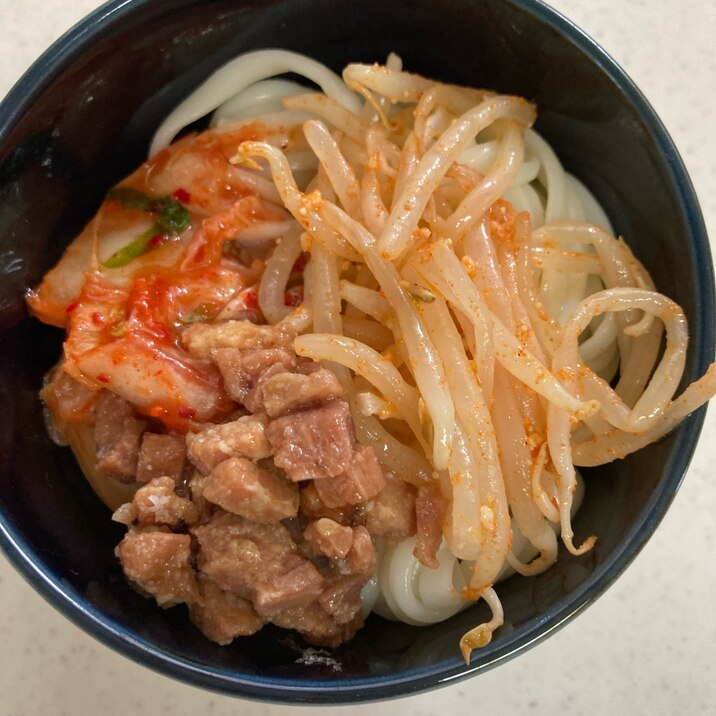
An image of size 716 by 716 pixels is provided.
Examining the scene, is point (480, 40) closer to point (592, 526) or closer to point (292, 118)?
point (292, 118)

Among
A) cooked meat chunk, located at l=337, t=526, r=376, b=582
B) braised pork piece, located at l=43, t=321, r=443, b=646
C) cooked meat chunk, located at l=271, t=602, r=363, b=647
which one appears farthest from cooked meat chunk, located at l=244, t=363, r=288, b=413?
cooked meat chunk, located at l=271, t=602, r=363, b=647

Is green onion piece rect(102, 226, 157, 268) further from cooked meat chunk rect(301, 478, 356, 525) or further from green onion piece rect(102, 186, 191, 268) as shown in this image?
cooked meat chunk rect(301, 478, 356, 525)

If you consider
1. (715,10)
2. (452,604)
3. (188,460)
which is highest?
(715,10)

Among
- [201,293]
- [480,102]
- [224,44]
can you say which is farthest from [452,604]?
[224,44]

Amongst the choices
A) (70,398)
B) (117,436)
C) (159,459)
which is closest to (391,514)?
(159,459)

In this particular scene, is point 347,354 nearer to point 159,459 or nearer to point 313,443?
point 313,443
